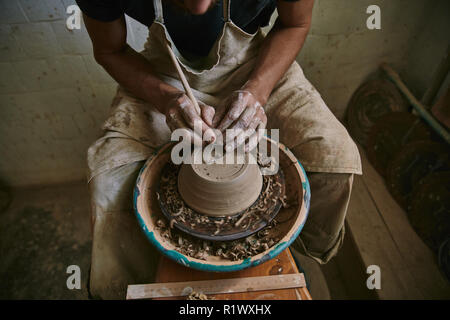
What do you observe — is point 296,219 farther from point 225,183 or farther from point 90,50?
point 90,50

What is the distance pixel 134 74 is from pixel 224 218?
85 centimetres

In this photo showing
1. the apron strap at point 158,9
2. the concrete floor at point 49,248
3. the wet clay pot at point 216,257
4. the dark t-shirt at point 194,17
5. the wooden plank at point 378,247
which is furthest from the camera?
the concrete floor at point 49,248

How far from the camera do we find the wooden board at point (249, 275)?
3.55 feet

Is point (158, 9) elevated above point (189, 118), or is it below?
above

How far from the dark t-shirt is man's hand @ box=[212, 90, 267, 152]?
19.2 inches

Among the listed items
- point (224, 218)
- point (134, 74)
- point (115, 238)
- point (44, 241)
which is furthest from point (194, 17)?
point (44, 241)

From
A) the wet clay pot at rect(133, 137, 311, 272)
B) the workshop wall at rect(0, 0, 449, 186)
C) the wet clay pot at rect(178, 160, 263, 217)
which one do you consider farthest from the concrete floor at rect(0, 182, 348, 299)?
the wet clay pot at rect(178, 160, 263, 217)

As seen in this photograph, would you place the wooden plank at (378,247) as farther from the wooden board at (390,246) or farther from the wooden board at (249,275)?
the wooden board at (249,275)

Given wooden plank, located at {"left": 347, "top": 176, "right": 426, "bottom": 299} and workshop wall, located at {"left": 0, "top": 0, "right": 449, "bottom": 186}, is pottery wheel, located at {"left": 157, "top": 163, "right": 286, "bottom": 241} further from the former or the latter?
workshop wall, located at {"left": 0, "top": 0, "right": 449, "bottom": 186}

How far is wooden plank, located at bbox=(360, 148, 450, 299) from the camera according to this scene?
1.75 metres

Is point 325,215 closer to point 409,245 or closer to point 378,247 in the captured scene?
point 378,247

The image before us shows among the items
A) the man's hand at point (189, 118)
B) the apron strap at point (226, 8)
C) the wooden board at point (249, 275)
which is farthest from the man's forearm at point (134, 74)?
the wooden board at point (249, 275)

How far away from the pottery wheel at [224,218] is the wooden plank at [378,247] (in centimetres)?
110

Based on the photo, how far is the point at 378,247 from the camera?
6.30ft
